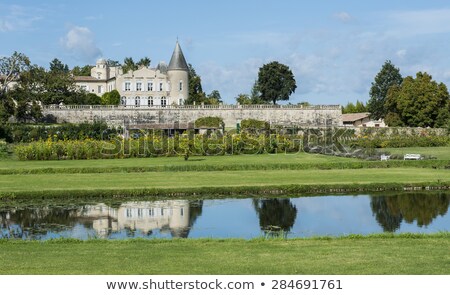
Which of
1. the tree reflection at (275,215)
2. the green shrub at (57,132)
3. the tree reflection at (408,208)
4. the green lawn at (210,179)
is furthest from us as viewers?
the green shrub at (57,132)

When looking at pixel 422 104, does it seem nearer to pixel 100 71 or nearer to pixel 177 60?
pixel 177 60

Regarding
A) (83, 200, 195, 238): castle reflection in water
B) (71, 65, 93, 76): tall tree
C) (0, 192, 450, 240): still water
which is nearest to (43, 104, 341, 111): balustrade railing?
(71, 65, 93, 76): tall tree

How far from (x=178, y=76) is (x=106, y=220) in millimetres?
64035

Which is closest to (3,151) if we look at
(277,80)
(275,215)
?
(275,215)

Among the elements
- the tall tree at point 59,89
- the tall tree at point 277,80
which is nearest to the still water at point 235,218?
the tall tree at point 59,89

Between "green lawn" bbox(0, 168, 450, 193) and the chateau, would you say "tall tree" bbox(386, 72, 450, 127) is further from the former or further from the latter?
"green lawn" bbox(0, 168, 450, 193)

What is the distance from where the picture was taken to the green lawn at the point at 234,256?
1072cm

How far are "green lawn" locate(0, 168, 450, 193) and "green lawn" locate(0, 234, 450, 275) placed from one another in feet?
36.5

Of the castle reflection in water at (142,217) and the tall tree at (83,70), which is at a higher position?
the tall tree at (83,70)

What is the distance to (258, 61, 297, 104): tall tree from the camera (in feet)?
306

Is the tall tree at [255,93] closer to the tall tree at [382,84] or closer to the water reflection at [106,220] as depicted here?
the tall tree at [382,84]

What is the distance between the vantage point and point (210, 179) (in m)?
27.5

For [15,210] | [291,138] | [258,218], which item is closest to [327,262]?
[258,218]

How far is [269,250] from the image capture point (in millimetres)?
12547
